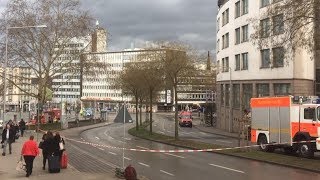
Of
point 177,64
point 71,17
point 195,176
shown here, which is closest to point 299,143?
point 195,176

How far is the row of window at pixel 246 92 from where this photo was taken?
52.3m

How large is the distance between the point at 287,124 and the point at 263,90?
27314mm

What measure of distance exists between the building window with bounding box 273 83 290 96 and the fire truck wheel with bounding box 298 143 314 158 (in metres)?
24.6

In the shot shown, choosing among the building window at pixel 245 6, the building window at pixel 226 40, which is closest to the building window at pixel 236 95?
the building window at pixel 226 40

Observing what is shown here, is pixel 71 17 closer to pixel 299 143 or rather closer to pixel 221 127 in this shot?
pixel 221 127

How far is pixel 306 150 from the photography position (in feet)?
89.3

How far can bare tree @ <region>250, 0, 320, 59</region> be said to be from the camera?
21969 mm

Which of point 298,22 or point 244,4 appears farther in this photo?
point 244,4

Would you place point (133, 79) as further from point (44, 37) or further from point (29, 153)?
point (29, 153)

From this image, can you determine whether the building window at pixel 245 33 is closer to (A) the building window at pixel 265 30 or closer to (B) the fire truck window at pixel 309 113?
(B) the fire truck window at pixel 309 113

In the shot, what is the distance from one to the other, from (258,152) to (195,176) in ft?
36.2

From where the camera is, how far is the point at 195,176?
20203mm

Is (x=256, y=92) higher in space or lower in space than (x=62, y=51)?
lower

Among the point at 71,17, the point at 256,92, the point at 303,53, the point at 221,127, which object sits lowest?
the point at 221,127
